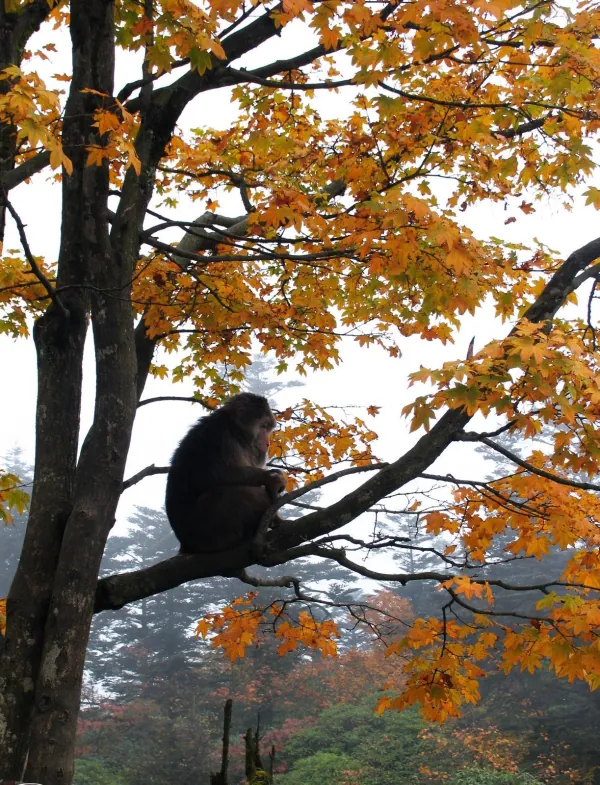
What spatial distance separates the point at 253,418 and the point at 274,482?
0.97m

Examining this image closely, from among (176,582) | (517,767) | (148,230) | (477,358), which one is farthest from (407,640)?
(517,767)

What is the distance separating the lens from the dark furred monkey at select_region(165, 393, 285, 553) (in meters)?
5.57

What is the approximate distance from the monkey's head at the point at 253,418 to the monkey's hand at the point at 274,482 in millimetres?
784

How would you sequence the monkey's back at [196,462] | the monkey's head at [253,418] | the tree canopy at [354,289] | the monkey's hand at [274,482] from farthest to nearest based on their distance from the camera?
1. the monkey's head at [253,418]
2. the monkey's back at [196,462]
3. the monkey's hand at [274,482]
4. the tree canopy at [354,289]

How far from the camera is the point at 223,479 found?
586cm


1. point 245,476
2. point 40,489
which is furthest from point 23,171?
point 245,476

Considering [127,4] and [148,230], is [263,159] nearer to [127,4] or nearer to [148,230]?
[127,4]

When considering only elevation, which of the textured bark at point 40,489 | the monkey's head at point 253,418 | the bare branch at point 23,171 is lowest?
the textured bark at point 40,489

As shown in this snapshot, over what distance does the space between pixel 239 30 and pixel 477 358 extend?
9.46ft

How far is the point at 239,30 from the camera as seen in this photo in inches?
198

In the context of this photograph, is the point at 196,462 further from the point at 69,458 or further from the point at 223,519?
the point at 69,458

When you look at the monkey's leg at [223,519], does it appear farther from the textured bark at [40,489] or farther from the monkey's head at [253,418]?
the textured bark at [40,489]

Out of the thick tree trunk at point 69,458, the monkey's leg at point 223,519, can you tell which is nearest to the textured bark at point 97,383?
the thick tree trunk at point 69,458

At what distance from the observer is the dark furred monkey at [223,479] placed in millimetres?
5566
